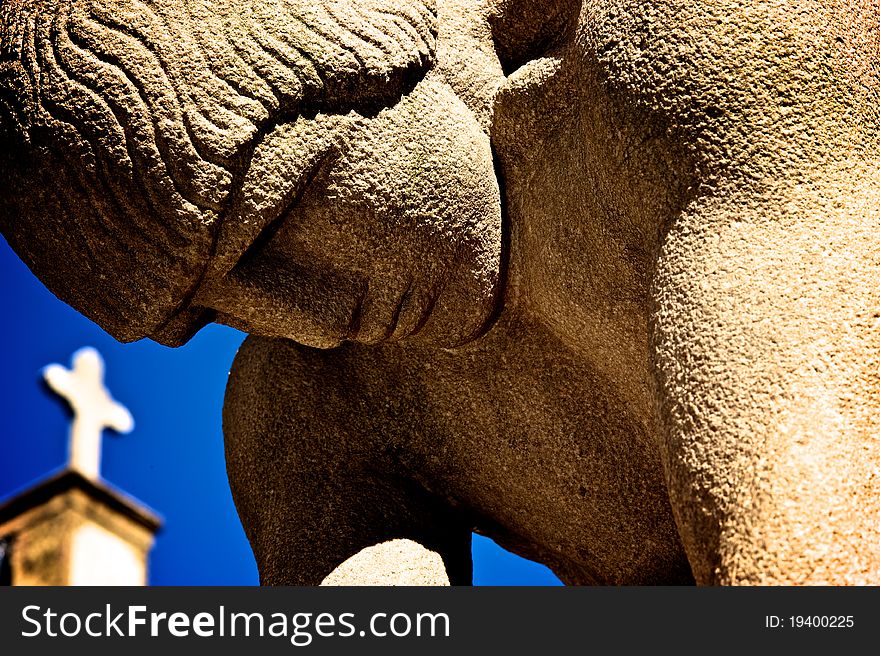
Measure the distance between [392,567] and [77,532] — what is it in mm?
2988

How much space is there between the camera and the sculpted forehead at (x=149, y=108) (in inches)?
47.4

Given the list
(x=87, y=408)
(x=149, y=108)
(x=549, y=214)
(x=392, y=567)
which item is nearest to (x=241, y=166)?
(x=149, y=108)

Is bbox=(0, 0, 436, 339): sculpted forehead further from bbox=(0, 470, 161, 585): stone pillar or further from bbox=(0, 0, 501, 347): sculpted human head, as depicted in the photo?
bbox=(0, 470, 161, 585): stone pillar

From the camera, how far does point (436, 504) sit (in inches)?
62.6

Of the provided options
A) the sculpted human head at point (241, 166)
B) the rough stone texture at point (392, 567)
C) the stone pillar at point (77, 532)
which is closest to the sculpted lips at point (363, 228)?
the sculpted human head at point (241, 166)

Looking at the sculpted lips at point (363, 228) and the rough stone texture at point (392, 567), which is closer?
the sculpted lips at point (363, 228)

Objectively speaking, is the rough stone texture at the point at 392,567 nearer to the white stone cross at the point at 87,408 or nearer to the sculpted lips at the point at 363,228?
the sculpted lips at the point at 363,228

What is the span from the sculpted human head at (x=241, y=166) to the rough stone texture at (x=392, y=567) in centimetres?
26

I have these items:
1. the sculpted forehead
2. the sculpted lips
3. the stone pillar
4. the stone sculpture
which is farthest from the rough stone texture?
the stone pillar

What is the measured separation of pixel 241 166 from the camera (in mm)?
1225

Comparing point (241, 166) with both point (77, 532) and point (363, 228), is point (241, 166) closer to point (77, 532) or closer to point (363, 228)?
point (363, 228)

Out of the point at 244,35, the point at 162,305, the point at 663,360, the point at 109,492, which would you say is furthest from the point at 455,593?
the point at 109,492

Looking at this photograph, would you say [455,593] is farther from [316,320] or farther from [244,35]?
[244,35]

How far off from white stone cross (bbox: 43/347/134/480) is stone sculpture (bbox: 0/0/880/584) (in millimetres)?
2911
